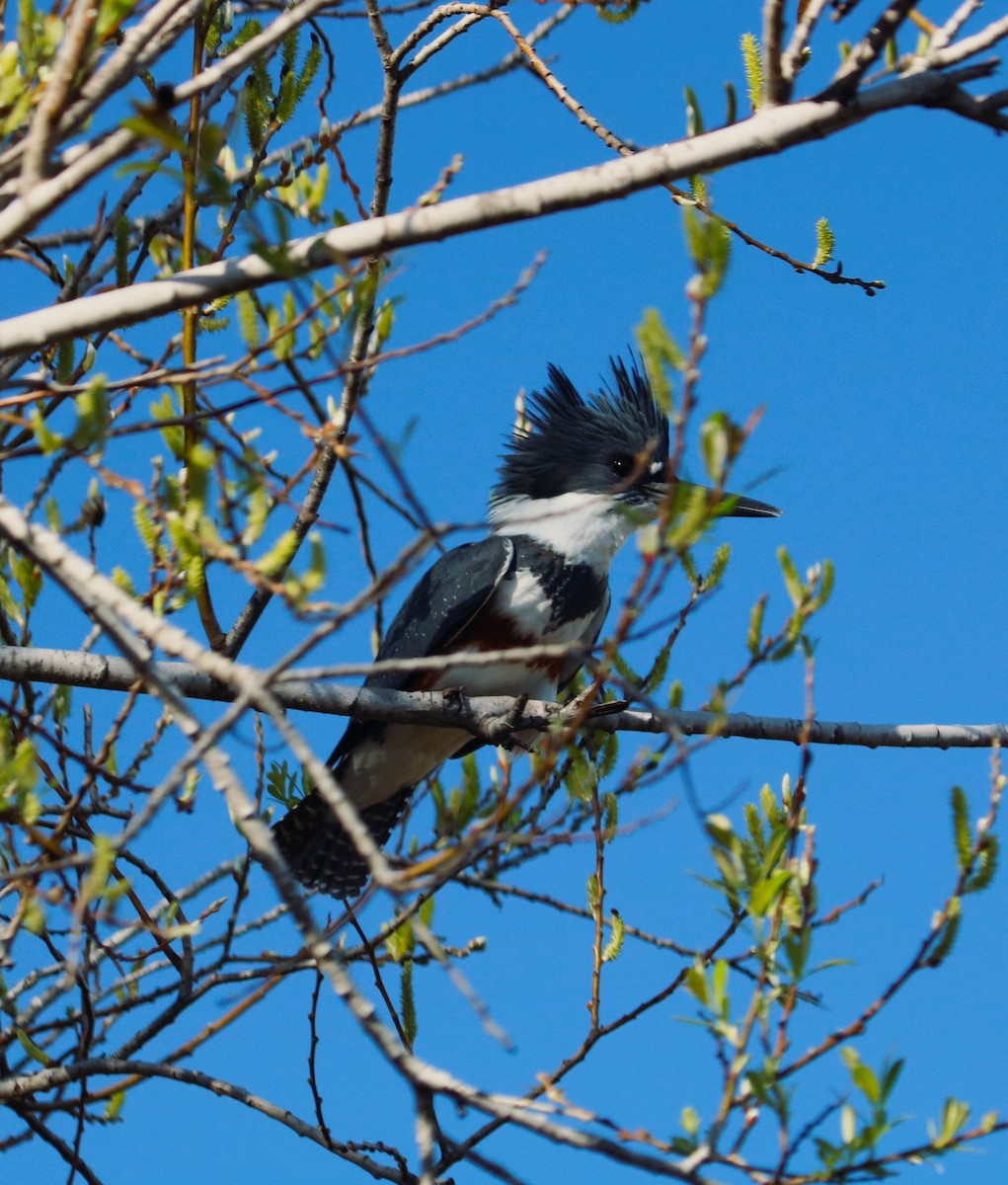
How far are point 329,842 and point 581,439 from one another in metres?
1.71

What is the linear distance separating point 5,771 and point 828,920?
140 centimetres

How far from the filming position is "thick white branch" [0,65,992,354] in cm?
186

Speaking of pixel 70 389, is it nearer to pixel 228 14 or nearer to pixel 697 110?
pixel 697 110

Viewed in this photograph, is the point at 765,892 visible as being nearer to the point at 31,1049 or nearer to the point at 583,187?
the point at 583,187

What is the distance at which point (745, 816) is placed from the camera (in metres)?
2.23

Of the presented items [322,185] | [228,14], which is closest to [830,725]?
[322,185]

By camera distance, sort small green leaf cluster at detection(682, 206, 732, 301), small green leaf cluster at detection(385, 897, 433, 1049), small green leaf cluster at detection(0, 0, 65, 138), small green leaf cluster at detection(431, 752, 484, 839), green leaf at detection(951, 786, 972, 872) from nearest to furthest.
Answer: small green leaf cluster at detection(682, 206, 732, 301) < green leaf at detection(951, 786, 972, 872) < small green leaf cluster at detection(0, 0, 65, 138) < small green leaf cluster at detection(385, 897, 433, 1049) < small green leaf cluster at detection(431, 752, 484, 839)

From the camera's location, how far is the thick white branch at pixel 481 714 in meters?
2.83

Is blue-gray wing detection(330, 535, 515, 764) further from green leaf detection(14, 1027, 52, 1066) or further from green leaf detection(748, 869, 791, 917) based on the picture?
green leaf detection(748, 869, 791, 917)

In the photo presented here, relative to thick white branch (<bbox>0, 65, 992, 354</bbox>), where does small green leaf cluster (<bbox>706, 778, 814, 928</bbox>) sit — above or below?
below

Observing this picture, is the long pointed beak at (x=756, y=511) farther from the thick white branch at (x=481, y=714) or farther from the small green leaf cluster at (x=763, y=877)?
the small green leaf cluster at (x=763, y=877)

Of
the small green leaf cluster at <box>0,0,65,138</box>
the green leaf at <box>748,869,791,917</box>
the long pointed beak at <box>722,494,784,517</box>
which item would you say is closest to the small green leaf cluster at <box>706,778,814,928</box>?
the green leaf at <box>748,869,791,917</box>

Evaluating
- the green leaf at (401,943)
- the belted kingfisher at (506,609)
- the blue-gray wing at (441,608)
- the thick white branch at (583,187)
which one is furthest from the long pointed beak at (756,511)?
the thick white branch at (583,187)

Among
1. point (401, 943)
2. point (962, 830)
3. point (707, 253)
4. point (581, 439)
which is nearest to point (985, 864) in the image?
point (962, 830)
